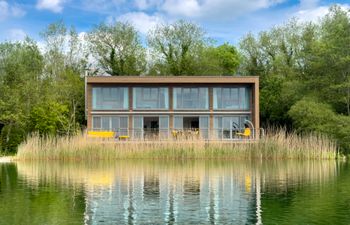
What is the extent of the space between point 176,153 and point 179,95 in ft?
38.6

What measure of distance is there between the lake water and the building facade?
14.8 metres

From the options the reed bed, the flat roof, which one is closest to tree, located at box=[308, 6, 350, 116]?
the flat roof

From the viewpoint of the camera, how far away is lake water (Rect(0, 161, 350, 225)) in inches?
446

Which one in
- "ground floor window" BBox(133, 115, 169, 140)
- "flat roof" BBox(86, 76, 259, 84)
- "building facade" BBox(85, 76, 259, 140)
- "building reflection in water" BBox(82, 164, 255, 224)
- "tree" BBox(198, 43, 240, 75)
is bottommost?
"building reflection in water" BBox(82, 164, 255, 224)

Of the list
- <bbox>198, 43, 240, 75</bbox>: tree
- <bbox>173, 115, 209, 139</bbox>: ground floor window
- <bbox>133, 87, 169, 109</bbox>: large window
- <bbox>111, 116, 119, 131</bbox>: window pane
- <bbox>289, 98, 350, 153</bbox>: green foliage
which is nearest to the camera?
<bbox>289, 98, 350, 153</bbox>: green foliage

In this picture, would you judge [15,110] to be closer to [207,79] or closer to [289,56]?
[207,79]

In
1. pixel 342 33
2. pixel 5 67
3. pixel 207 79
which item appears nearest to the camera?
pixel 342 33

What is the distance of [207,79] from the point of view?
1501 inches

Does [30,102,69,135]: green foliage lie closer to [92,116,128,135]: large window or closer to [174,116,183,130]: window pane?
[92,116,128,135]: large window

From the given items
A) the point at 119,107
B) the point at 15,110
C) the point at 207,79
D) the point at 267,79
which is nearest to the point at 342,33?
the point at 207,79

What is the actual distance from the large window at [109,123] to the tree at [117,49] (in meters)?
11.3

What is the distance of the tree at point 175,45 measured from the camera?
4969 cm

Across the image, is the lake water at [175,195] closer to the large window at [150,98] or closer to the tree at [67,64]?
the large window at [150,98]

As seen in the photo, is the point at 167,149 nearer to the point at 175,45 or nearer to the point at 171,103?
the point at 171,103
